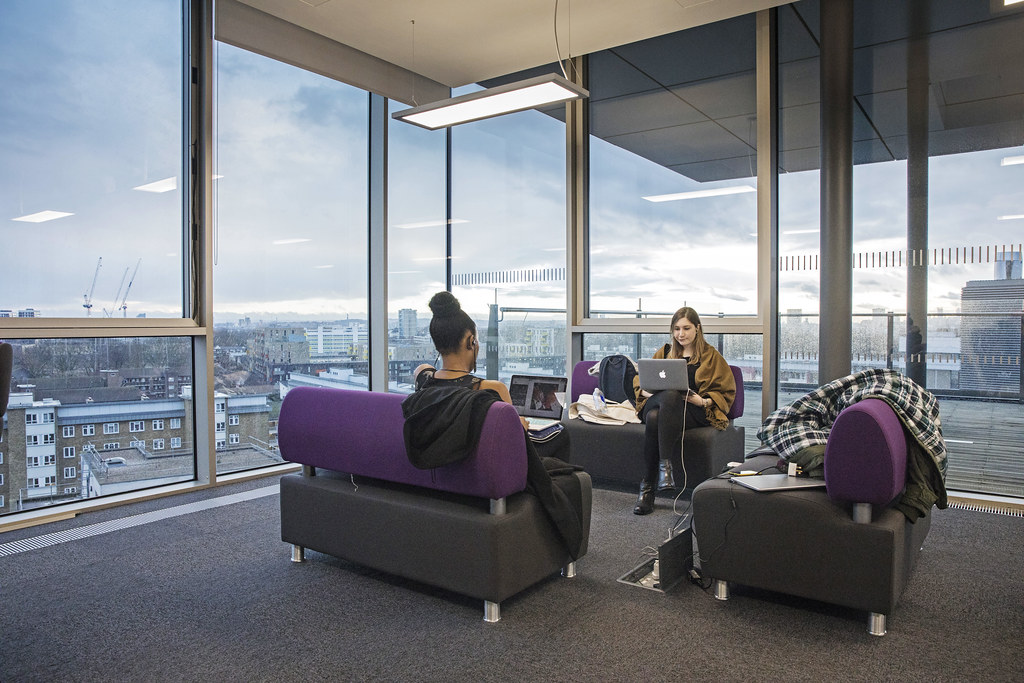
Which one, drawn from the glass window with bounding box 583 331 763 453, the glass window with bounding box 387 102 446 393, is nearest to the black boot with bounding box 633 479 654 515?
the glass window with bounding box 583 331 763 453

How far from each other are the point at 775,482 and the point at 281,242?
3.99 meters

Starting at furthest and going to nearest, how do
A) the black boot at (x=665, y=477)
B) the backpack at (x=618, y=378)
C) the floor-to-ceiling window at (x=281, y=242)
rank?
the floor-to-ceiling window at (x=281, y=242)
the backpack at (x=618, y=378)
the black boot at (x=665, y=477)

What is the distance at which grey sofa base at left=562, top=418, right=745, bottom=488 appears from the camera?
13.8ft

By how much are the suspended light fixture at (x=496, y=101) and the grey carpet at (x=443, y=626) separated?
246 cm

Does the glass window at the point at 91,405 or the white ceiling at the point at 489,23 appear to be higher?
the white ceiling at the point at 489,23

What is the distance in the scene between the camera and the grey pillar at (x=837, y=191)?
4551 millimetres

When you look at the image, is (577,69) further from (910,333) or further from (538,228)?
(910,333)

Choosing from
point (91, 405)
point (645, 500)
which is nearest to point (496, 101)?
point (645, 500)

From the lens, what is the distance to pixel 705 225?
522 centimetres

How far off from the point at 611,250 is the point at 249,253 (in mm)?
2815

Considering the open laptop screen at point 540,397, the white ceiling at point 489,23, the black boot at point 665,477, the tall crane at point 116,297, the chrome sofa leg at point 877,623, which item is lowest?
the chrome sofa leg at point 877,623

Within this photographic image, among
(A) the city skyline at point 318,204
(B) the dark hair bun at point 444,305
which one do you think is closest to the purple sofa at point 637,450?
(A) the city skyline at point 318,204

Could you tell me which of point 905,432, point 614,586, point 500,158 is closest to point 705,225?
point 500,158

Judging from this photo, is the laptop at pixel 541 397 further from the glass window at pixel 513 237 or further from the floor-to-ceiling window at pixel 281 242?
the floor-to-ceiling window at pixel 281 242
